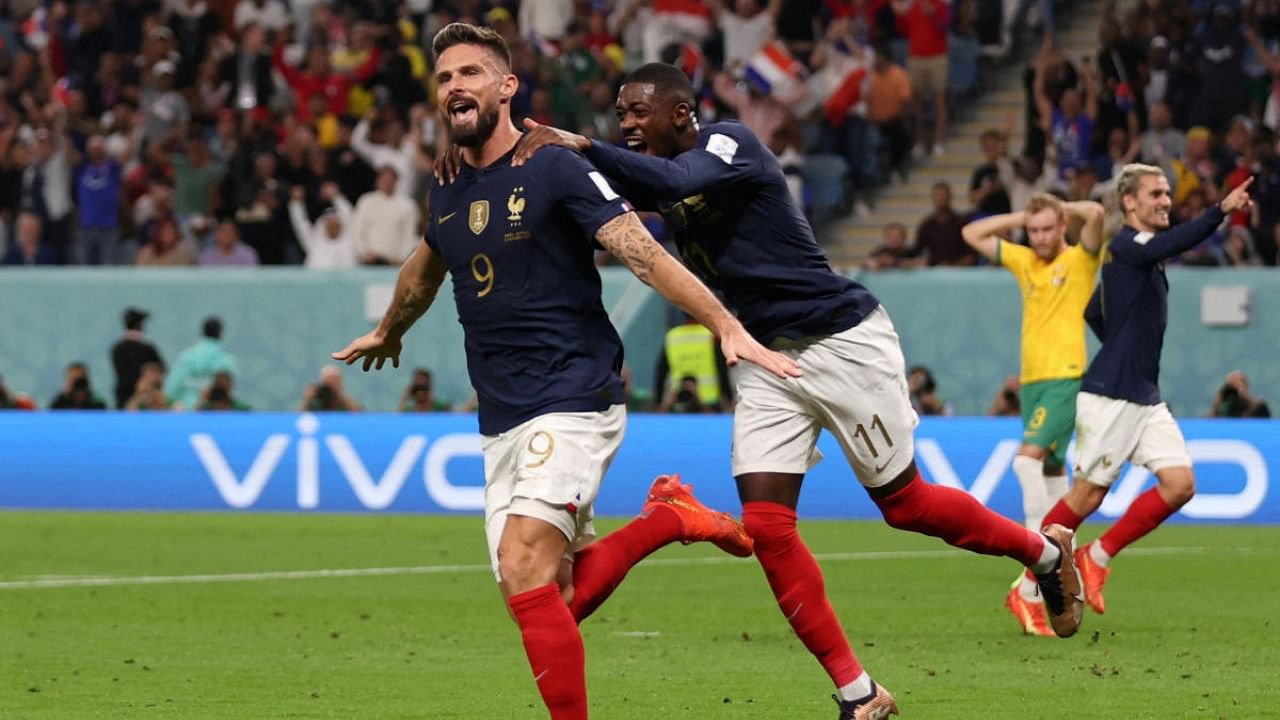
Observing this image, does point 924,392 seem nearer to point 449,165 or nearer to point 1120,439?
point 1120,439

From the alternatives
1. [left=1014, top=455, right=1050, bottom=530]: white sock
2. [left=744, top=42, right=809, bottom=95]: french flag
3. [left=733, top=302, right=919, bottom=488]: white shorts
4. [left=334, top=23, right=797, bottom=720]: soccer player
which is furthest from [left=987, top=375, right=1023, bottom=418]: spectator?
[left=334, top=23, right=797, bottom=720]: soccer player

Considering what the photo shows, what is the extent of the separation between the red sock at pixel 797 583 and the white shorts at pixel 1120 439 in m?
3.80

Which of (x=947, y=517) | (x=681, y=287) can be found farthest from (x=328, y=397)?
(x=681, y=287)

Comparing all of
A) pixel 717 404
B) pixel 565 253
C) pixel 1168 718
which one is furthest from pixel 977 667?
pixel 717 404

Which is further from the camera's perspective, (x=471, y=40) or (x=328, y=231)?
(x=328, y=231)

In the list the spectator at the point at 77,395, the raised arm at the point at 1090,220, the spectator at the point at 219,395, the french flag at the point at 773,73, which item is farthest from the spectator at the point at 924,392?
the spectator at the point at 77,395

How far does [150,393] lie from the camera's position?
22750 mm

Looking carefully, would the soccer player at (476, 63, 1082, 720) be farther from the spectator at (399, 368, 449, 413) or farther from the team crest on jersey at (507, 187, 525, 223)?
the spectator at (399, 368, 449, 413)

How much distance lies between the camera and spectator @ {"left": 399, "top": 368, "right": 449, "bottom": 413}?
21.9 meters

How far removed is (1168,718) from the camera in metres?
8.43

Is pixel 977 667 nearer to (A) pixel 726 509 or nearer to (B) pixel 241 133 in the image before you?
(A) pixel 726 509

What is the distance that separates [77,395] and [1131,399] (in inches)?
536

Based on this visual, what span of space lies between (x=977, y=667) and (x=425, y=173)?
615 inches

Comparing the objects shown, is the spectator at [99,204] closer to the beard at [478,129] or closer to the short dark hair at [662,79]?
the short dark hair at [662,79]
